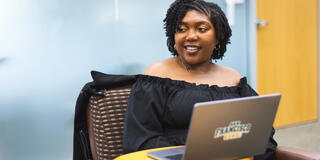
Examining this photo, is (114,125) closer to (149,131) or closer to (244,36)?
(149,131)

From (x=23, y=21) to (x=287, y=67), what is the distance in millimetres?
2481

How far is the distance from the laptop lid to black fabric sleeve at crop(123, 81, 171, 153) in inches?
14.0

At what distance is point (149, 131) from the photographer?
1431 millimetres

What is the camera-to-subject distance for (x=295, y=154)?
146 cm

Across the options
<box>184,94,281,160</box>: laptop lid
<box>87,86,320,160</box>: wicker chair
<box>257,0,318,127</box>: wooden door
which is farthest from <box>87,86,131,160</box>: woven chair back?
<box>257,0,318,127</box>: wooden door

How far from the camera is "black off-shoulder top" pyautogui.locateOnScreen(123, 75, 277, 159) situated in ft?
4.66

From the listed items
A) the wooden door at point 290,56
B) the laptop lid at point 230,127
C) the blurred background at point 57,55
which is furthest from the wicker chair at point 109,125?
the wooden door at point 290,56

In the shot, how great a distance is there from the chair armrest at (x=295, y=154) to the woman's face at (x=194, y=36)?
0.45 meters

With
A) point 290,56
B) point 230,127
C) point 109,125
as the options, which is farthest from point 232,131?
point 290,56

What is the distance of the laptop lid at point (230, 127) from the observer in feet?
3.24

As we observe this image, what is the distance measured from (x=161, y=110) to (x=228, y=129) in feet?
1.49

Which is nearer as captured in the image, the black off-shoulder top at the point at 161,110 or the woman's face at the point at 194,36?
the black off-shoulder top at the point at 161,110

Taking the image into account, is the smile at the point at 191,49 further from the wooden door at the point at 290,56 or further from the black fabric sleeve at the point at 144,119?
the wooden door at the point at 290,56

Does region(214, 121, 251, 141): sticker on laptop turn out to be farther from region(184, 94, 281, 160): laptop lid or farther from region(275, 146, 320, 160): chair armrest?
region(275, 146, 320, 160): chair armrest
